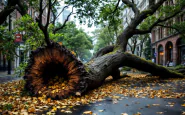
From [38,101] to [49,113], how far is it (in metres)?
1.39

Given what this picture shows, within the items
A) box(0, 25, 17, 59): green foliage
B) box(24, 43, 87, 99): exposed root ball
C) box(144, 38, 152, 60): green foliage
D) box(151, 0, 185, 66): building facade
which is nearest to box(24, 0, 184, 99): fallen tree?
box(24, 43, 87, 99): exposed root ball

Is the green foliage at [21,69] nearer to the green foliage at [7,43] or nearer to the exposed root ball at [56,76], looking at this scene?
the green foliage at [7,43]

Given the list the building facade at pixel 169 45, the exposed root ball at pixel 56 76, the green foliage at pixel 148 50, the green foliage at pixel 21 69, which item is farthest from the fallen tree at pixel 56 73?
the green foliage at pixel 148 50

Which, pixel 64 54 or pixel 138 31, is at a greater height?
pixel 138 31

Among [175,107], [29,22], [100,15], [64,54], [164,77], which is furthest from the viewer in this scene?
[100,15]

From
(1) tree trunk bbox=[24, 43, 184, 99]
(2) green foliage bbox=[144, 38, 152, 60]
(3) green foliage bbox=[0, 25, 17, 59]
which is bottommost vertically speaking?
(1) tree trunk bbox=[24, 43, 184, 99]

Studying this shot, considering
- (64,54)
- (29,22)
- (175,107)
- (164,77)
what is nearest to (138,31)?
(164,77)

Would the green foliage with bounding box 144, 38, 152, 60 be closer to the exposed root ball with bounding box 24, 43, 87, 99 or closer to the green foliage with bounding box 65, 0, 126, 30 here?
the green foliage with bounding box 65, 0, 126, 30

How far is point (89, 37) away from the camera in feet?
197

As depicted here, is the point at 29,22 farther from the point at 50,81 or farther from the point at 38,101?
the point at 38,101

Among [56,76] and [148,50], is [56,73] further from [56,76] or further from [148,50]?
[148,50]

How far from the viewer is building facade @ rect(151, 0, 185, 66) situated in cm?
2936

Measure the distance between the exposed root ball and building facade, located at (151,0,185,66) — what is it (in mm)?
20024

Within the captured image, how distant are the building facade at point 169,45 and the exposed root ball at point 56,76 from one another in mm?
20024
